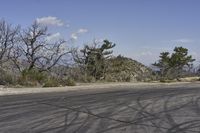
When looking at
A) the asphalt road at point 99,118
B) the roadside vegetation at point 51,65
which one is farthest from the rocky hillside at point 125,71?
the asphalt road at point 99,118

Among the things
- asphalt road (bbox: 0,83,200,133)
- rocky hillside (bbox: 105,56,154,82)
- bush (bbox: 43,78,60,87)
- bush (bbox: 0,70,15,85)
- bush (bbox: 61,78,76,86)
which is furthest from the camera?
rocky hillside (bbox: 105,56,154,82)

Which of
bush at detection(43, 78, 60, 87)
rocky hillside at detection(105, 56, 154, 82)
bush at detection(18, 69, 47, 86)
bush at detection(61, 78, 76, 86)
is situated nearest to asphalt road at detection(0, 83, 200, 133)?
bush at detection(18, 69, 47, 86)

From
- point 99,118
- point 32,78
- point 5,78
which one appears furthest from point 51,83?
point 99,118

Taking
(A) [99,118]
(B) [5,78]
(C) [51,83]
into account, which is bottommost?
(A) [99,118]

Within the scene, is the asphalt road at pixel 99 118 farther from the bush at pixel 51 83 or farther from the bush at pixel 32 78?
the bush at pixel 51 83

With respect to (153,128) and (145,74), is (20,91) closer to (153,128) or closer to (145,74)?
(153,128)

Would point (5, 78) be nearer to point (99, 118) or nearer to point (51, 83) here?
point (51, 83)

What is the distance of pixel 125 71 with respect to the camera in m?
54.8

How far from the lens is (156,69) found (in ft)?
209

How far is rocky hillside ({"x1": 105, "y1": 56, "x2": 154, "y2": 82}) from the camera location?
158 ft

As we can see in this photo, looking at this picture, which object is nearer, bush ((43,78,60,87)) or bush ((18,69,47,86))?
bush ((18,69,47,86))

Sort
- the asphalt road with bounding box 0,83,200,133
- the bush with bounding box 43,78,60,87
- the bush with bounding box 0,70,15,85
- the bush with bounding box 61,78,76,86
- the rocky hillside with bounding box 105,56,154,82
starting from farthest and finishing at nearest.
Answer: the rocky hillside with bounding box 105,56,154,82, the bush with bounding box 61,78,76,86, the bush with bounding box 43,78,60,87, the bush with bounding box 0,70,15,85, the asphalt road with bounding box 0,83,200,133

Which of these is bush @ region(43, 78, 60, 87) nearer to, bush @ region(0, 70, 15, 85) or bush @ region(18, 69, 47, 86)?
bush @ region(18, 69, 47, 86)

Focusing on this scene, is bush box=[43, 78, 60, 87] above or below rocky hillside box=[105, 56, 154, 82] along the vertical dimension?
below
